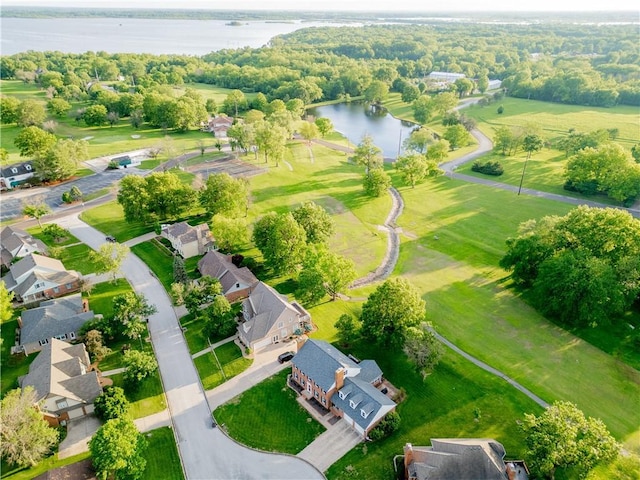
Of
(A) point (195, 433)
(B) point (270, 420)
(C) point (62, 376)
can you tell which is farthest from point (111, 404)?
(B) point (270, 420)

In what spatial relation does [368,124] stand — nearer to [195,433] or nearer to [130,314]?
[130,314]

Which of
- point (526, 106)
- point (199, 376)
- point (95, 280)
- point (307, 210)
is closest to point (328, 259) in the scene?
point (307, 210)

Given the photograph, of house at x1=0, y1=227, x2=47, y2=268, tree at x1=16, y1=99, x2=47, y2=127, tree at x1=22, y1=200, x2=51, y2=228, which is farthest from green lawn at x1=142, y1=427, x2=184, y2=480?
tree at x1=16, y1=99, x2=47, y2=127

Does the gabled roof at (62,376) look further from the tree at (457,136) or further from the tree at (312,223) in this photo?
the tree at (457,136)

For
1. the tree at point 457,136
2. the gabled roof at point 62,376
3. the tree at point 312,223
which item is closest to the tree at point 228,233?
the tree at point 312,223

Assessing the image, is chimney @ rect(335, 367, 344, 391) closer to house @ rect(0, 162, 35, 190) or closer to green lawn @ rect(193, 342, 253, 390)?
green lawn @ rect(193, 342, 253, 390)
